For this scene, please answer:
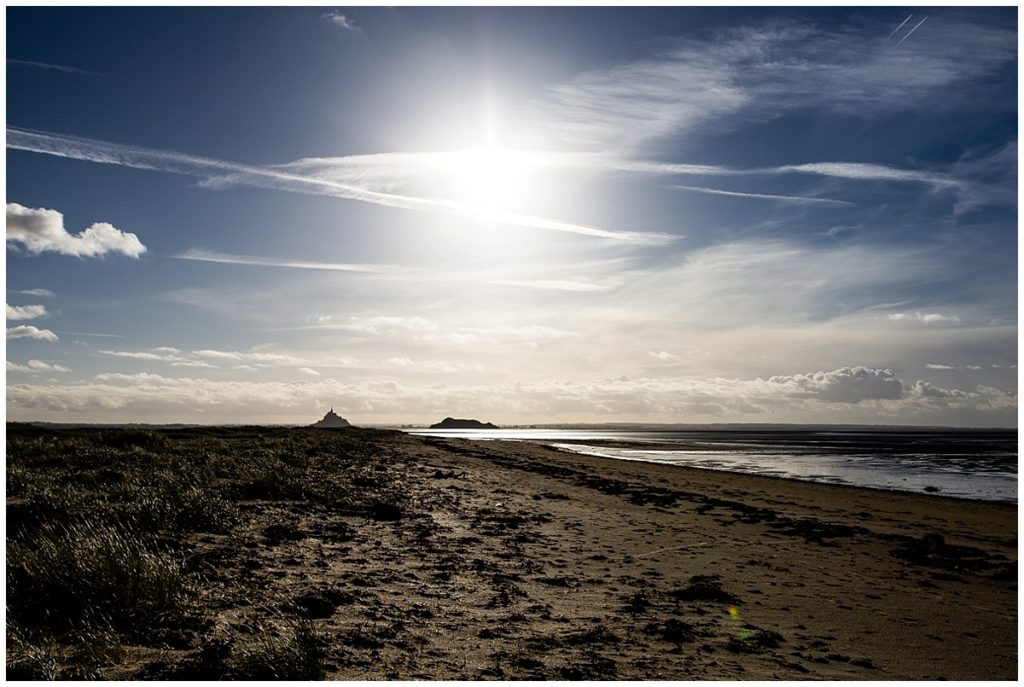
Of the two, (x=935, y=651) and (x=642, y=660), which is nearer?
(x=642, y=660)

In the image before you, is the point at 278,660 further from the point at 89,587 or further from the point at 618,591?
the point at 618,591

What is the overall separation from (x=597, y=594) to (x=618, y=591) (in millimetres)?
365

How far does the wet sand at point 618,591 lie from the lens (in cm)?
594

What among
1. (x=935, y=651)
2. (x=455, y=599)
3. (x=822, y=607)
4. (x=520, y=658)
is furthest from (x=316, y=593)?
(x=935, y=651)

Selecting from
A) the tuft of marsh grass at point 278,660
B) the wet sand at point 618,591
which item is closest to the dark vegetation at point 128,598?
the tuft of marsh grass at point 278,660

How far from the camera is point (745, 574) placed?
9.70 meters

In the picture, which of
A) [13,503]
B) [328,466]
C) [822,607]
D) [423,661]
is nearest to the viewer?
[423,661]

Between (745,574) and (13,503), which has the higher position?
(13,503)

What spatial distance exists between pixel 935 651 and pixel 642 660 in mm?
3372

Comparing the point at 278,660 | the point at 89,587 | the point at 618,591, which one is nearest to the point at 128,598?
the point at 89,587

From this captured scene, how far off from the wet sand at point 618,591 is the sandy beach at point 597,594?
1.3 inches

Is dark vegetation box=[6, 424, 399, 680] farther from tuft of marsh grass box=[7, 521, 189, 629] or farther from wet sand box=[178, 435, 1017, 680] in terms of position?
wet sand box=[178, 435, 1017, 680]

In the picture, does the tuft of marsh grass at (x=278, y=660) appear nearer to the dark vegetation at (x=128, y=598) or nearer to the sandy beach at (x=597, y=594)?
the dark vegetation at (x=128, y=598)

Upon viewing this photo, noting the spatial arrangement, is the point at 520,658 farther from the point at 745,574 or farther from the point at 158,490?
the point at 158,490
